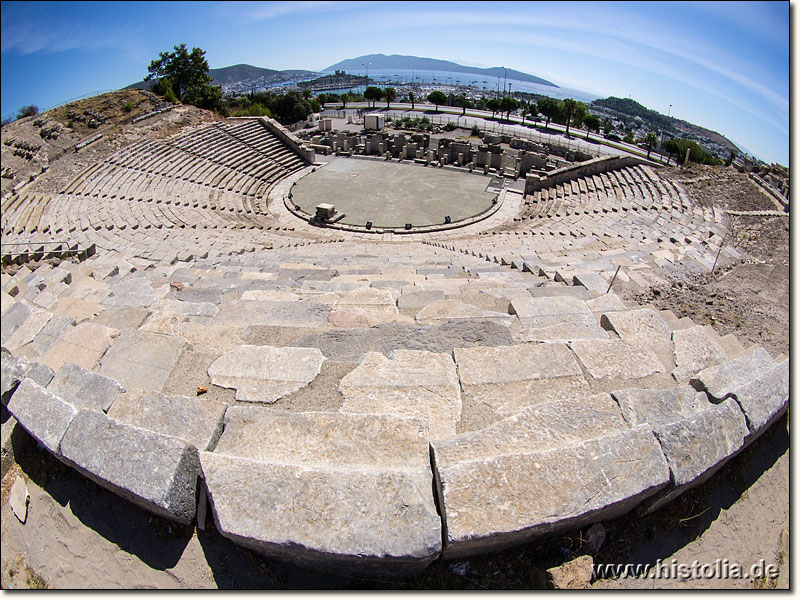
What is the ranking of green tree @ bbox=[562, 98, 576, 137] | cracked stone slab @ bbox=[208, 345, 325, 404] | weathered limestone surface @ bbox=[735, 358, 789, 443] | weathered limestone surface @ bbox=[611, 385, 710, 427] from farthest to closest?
green tree @ bbox=[562, 98, 576, 137]
cracked stone slab @ bbox=[208, 345, 325, 404]
weathered limestone surface @ bbox=[735, 358, 789, 443]
weathered limestone surface @ bbox=[611, 385, 710, 427]

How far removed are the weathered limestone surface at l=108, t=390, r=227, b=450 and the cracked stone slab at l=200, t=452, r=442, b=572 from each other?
1.74 feet

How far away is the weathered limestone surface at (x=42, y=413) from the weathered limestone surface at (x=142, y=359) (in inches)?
29.0

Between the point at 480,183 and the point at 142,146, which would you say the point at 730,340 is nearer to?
the point at 480,183

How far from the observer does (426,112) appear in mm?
52938

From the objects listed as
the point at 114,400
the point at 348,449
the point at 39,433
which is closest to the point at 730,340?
the point at 348,449

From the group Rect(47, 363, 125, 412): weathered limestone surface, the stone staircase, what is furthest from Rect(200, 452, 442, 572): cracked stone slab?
Rect(47, 363, 125, 412): weathered limestone surface

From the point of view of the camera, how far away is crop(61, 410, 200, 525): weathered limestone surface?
3.09 meters

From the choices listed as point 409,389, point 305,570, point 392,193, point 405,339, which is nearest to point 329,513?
point 305,570

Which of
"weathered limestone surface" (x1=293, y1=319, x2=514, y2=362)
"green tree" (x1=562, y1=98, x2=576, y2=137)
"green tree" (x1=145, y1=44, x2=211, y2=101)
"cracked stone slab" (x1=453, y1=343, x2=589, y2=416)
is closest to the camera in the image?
"cracked stone slab" (x1=453, y1=343, x2=589, y2=416)

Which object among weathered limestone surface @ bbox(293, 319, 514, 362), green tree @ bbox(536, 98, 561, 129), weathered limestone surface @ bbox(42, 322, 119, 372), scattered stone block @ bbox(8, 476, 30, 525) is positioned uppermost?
green tree @ bbox(536, 98, 561, 129)

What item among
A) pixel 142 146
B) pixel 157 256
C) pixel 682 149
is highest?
pixel 682 149

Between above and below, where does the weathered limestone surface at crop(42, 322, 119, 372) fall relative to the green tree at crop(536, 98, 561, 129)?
below

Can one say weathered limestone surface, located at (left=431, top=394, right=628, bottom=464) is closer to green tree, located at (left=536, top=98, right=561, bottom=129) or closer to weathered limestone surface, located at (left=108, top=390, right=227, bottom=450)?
weathered limestone surface, located at (left=108, top=390, right=227, bottom=450)

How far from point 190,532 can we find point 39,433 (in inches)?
60.9
